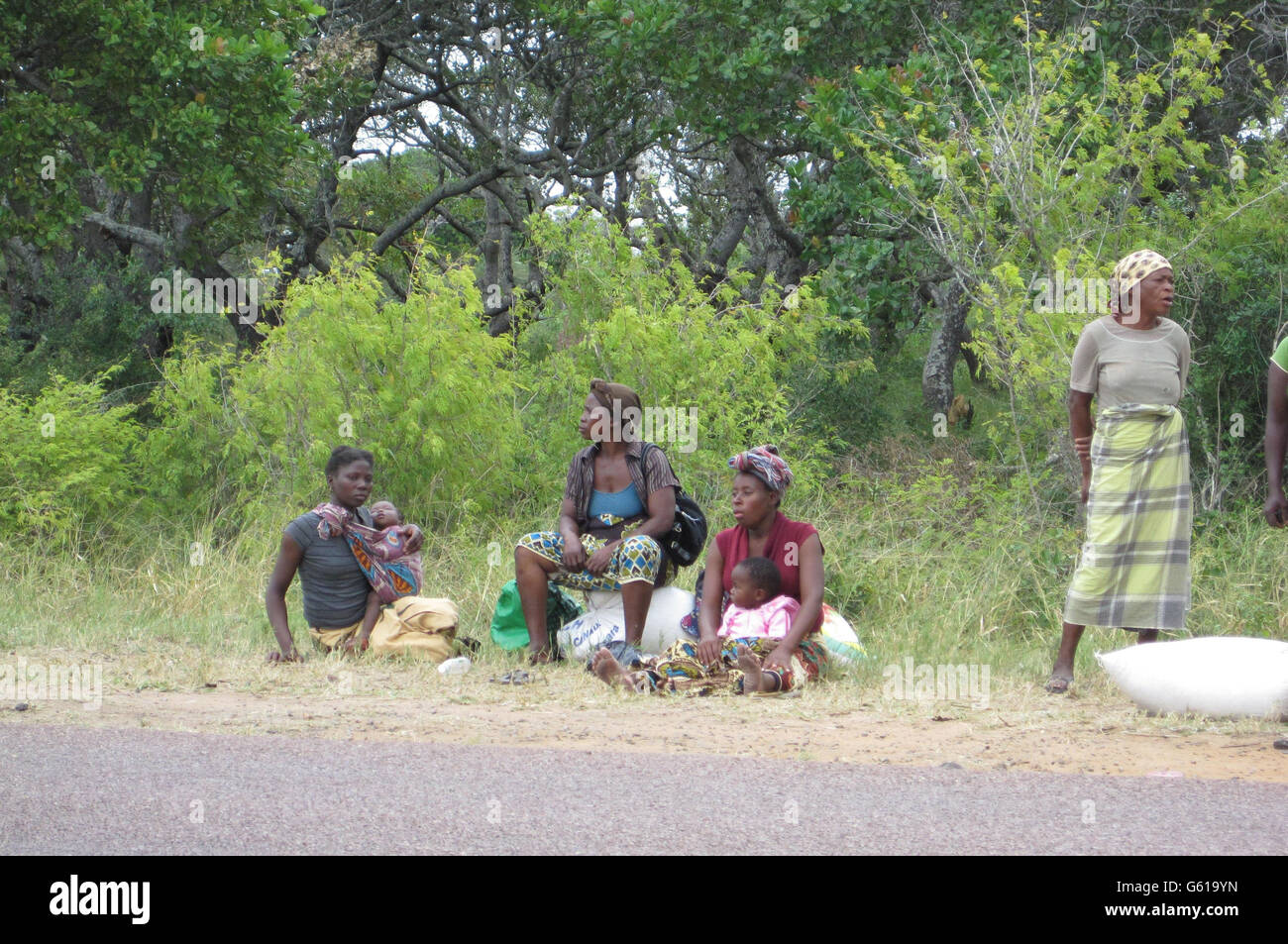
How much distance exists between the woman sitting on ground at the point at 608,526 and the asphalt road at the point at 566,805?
2057 mm

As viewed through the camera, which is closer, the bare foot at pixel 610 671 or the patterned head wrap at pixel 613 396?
the bare foot at pixel 610 671

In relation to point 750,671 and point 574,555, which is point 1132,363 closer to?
point 750,671

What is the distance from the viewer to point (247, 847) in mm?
3564

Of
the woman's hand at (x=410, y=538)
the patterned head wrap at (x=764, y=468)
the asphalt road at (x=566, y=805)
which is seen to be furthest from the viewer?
the woman's hand at (x=410, y=538)

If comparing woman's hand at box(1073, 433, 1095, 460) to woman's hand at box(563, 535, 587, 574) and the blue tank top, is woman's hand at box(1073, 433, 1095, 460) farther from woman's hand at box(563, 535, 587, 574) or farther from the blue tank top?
woman's hand at box(563, 535, 587, 574)

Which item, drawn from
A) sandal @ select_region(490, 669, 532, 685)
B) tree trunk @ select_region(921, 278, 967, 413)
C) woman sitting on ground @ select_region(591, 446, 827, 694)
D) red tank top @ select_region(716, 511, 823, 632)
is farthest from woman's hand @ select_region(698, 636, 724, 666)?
tree trunk @ select_region(921, 278, 967, 413)

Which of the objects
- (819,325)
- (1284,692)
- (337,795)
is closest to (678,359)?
(819,325)

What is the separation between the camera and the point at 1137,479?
604 cm

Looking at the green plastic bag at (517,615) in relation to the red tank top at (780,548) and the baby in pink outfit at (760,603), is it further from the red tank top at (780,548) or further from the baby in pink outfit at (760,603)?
the baby in pink outfit at (760,603)

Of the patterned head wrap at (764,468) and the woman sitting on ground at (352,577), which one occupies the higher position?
the patterned head wrap at (764,468)

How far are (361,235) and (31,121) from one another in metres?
8.89

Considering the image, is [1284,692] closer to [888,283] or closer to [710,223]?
[888,283]

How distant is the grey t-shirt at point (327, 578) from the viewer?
23.6 ft

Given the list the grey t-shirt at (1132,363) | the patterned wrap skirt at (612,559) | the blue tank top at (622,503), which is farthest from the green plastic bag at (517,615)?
the grey t-shirt at (1132,363)
